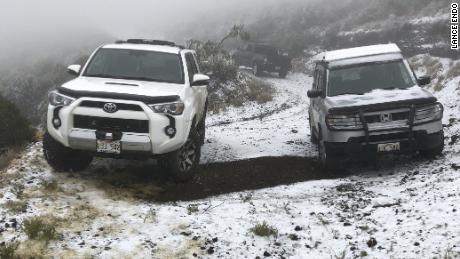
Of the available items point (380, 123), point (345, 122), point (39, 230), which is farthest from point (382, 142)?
point (39, 230)

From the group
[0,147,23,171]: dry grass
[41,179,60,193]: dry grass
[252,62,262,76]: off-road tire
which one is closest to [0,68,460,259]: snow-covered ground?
[41,179,60,193]: dry grass

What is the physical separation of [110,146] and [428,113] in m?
5.21

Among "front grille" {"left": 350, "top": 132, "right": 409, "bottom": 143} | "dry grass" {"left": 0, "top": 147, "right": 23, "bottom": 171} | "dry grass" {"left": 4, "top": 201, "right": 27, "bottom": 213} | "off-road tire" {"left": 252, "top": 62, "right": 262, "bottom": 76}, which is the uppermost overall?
"front grille" {"left": 350, "top": 132, "right": 409, "bottom": 143}

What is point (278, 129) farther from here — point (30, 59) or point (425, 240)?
point (30, 59)

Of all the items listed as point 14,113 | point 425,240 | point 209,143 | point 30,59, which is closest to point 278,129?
point 209,143

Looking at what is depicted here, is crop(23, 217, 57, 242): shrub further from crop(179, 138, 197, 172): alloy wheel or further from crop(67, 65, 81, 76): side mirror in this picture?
crop(67, 65, 81, 76): side mirror

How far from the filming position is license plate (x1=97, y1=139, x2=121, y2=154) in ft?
22.8

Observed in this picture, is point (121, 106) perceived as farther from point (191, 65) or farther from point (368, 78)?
point (368, 78)

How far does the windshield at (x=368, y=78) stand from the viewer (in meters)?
9.16

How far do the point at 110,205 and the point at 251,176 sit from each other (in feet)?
9.57

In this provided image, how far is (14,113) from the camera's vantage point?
9.93 meters

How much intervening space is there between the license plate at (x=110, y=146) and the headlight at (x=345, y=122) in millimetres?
3553

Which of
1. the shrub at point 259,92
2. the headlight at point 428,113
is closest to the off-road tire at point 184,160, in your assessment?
the headlight at point 428,113

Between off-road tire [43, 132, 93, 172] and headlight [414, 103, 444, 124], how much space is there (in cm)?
535
